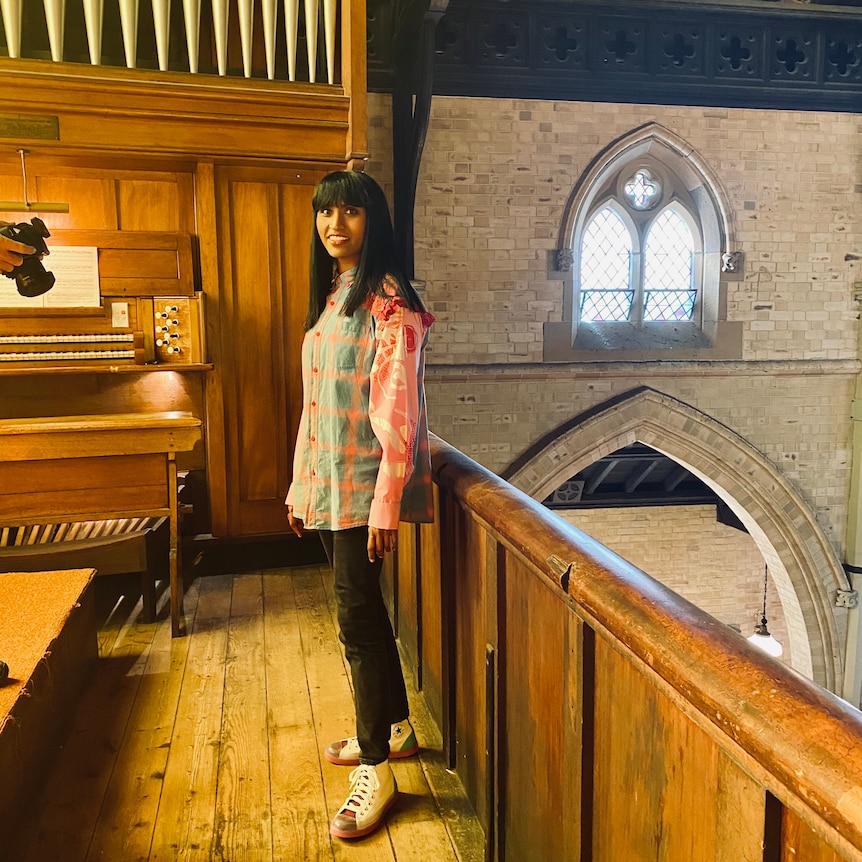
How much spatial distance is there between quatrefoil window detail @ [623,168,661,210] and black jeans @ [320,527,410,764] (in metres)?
7.08

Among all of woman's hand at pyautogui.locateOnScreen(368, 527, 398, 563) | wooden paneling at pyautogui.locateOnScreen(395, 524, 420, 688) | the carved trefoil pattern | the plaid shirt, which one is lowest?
wooden paneling at pyautogui.locateOnScreen(395, 524, 420, 688)

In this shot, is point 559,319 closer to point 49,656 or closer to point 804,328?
point 804,328

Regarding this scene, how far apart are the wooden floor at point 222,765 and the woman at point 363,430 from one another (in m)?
0.14

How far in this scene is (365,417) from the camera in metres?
1.77

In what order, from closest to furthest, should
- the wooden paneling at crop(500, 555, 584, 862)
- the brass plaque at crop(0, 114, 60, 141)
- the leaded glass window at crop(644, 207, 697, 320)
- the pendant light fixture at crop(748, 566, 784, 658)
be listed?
the wooden paneling at crop(500, 555, 584, 862), the brass plaque at crop(0, 114, 60, 141), the leaded glass window at crop(644, 207, 697, 320), the pendant light fixture at crop(748, 566, 784, 658)

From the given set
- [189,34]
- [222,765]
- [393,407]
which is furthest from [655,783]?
[189,34]

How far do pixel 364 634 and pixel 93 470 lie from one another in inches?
63.5

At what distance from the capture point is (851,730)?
2.42ft

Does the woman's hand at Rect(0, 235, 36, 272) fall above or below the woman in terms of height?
above

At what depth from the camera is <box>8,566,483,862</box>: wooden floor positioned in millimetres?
1825

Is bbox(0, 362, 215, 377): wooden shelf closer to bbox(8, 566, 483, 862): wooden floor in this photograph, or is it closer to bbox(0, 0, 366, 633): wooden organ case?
bbox(0, 0, 366, 633): wooden organ case

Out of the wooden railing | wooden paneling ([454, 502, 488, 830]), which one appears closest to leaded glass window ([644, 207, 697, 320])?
the wooden railing

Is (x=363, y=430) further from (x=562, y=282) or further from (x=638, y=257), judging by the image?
(x=638, y=257)

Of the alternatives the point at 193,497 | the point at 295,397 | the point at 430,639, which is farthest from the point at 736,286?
the point at 430,639
